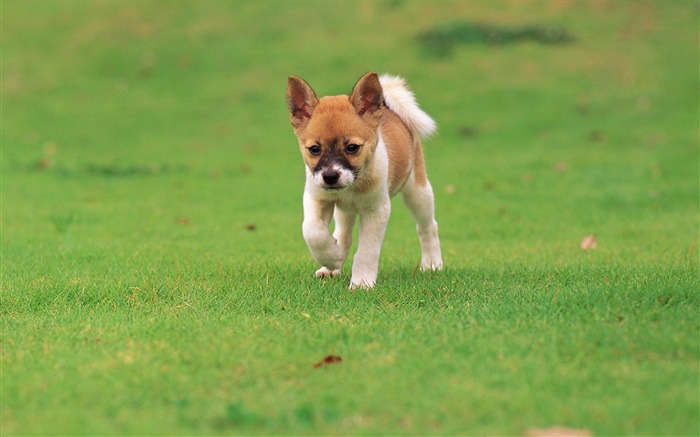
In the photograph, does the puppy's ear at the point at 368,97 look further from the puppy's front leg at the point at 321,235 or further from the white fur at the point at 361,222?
the puppy's front leg at the point at 321,235

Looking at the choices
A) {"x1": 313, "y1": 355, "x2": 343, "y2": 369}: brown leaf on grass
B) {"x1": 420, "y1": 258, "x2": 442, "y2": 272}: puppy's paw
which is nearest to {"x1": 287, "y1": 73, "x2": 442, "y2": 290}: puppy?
{"x1": 420, "y1": 258, "x2": 442, "y2": 272}: puppy's paw

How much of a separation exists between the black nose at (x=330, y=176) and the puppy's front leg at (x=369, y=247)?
64 cm

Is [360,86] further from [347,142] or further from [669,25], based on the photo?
[669,25]

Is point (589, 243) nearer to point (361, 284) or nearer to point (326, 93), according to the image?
point (361, 284)

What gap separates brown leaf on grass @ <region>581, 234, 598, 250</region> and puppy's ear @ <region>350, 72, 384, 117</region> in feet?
9.76

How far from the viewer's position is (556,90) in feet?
55.0

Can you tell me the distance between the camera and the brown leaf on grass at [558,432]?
3.34 metres

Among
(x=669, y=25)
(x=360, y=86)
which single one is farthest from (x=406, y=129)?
(x=669, y=25)

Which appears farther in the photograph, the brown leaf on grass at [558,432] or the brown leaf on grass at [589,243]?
the brown leaf on grass at [589,243]

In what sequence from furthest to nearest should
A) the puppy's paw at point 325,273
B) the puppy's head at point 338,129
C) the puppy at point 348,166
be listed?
the puppy's paw at point 325,273 → the puppy at point 348,166 → the puppy's head at point 338,129

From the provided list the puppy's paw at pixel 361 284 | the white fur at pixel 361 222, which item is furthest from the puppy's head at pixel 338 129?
the puppy's paw at pixel 361 284

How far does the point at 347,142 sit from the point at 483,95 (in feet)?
37.5

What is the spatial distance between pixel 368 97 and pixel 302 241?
2757mm

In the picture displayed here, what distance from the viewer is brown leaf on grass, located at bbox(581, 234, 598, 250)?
322 inches
